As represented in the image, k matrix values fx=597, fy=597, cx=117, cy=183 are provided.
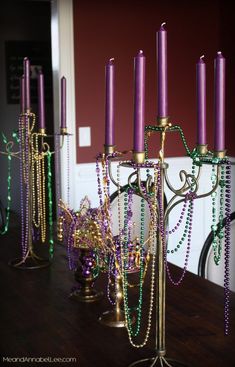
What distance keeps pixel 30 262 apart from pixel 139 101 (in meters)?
1.25

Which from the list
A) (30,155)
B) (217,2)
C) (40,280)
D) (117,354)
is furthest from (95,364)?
(217,2)

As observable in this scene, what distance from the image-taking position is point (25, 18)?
5758 mm

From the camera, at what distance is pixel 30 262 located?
219 centimetres

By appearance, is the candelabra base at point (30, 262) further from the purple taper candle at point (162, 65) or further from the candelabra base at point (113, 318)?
the purple taper candle at point (162, 65)

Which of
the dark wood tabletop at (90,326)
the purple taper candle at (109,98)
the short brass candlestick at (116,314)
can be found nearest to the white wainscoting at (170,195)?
the dark wood tabletop at (90,326)

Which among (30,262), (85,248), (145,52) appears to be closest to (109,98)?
(85,248)

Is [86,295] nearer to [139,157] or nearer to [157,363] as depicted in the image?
[157,363]

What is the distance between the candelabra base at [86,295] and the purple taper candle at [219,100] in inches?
32.3

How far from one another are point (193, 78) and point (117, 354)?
287 centimetres

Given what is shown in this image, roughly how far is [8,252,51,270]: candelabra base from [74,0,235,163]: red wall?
4.95 feet

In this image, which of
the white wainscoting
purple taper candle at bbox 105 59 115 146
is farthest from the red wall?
purple taper candle at bbox 105 59 115 146

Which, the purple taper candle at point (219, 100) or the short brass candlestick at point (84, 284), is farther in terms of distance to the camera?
the short brass candlestick at point (84, 284)

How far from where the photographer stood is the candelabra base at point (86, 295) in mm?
1763

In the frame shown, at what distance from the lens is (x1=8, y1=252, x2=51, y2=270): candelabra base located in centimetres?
212
